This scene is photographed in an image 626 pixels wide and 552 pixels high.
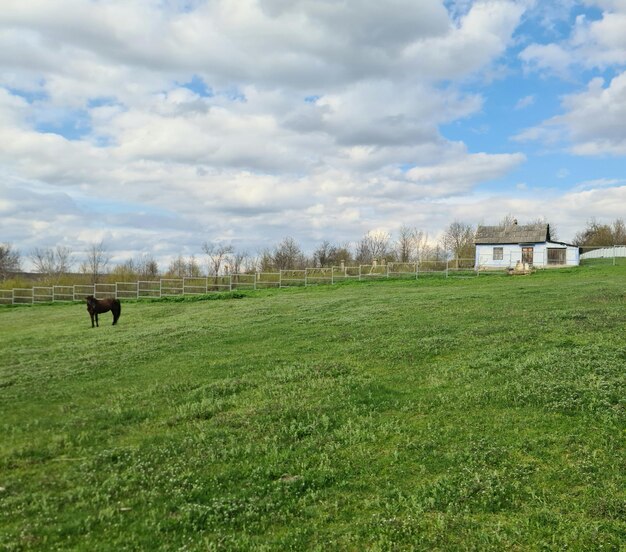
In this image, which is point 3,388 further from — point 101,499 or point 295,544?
point 295,544

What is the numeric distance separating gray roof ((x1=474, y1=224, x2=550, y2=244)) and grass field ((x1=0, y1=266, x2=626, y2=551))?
4512 cm

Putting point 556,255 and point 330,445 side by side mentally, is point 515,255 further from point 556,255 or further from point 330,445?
point 330,445

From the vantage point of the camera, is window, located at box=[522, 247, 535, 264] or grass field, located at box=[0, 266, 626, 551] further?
window, located at box=[522, 247, 535, 264]

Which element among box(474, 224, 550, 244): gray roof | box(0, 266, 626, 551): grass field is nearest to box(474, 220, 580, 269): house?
box(474, 224, 550, 244): gray roof

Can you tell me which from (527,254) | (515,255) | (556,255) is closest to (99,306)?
(515,255)

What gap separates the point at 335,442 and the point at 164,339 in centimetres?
1138

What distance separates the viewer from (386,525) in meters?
4.84

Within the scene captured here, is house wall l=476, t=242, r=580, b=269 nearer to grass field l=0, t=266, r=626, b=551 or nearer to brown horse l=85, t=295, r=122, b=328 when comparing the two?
brown horse l=85, t=295, r=122, b=328

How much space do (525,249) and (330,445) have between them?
181 feet

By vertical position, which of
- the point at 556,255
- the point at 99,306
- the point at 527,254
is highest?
the point at 527,254

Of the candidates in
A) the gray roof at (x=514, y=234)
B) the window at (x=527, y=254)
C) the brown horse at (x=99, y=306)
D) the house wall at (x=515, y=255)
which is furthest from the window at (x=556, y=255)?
the brown horse at (x=99, y=306)

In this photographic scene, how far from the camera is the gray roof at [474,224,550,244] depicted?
55625 mm

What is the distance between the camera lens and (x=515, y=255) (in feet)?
183

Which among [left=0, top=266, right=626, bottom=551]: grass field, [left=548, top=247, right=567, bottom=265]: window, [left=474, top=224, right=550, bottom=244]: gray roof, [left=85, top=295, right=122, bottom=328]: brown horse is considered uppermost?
[left=474, top=224, right=550, bottom=244]: gray roof
